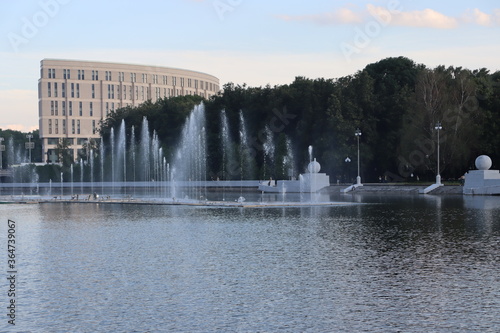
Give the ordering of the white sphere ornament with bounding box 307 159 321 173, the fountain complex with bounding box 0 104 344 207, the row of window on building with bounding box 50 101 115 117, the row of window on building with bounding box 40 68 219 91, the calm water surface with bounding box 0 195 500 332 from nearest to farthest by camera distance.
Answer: the calm water surface with bounding box 0 195 500 332
the white sphere ornament with bounding box 307 159 321 173
the fountain complex with bounding box 0 104 344 207
the row of window on building with bounding box 50 101 115 117
the row of window on building with bounding box 40 68 219 91

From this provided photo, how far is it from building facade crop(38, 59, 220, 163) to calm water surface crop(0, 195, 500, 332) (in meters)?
132

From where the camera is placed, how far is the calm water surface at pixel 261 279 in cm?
1091

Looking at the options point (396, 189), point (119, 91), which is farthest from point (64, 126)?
point (396, 189)

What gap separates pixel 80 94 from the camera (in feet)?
501

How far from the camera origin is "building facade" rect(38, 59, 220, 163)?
150 meters

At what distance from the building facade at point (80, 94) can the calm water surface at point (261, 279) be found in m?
132

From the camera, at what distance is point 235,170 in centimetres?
8356

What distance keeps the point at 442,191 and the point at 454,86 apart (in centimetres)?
1420

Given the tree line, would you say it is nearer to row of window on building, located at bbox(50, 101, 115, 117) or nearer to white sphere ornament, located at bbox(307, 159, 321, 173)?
white sphere ornament, located at bbox(307, 159, 321, 173)

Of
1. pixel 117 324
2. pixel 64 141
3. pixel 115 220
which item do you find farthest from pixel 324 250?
pixel 64 141

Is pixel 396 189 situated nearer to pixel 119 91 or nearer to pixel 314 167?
pixel 314 167

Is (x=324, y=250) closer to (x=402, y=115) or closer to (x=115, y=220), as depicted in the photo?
(x=115, y=220)

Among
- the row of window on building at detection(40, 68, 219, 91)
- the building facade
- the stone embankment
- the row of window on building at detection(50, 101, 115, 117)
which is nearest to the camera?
the stone embankment

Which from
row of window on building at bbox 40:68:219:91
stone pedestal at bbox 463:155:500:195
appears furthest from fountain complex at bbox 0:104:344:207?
row of window on building at bbox 40:68:219:91
